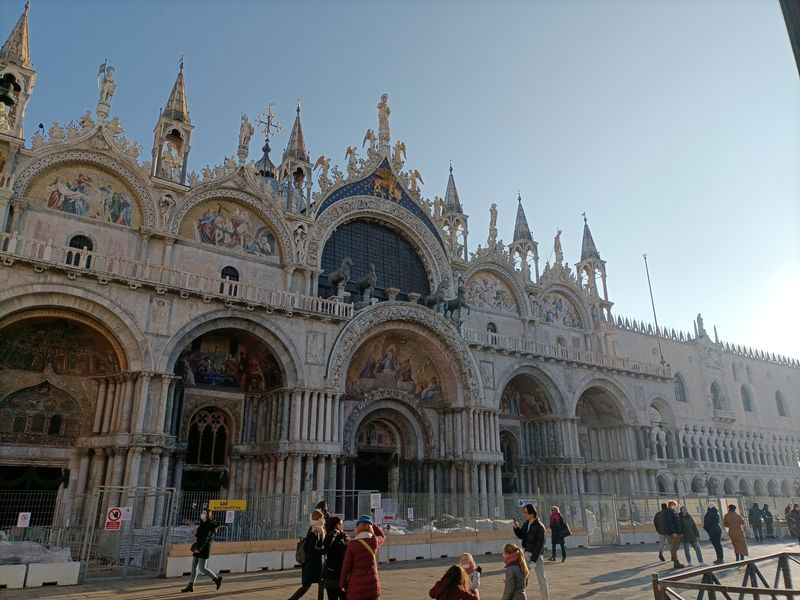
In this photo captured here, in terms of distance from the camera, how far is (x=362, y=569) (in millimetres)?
6418

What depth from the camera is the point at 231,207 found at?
23.7m

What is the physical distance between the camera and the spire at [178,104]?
77.6 feet

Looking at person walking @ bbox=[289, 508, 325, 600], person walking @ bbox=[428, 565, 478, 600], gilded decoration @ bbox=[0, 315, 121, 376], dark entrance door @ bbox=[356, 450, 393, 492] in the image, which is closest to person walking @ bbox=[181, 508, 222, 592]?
person walking @ bbox=[289, 508, 325, 600]

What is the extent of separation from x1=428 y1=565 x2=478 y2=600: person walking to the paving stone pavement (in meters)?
4.72

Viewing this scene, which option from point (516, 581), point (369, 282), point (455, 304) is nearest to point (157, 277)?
point (369, 282)

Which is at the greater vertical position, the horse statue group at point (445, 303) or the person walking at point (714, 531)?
the horse statue group at point (445, 303)

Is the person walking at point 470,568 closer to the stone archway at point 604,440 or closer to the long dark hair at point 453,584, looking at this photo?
the long dark hair at point 453,584

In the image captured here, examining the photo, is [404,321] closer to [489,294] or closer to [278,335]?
[278,335]

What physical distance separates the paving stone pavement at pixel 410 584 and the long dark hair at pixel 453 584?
476 cm

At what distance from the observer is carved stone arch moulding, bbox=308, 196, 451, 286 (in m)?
25.2

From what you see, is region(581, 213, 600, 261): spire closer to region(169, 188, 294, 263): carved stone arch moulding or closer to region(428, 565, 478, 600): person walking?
region(169, 188, 294, 263): carved stone arch moulding

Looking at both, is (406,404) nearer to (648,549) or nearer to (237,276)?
(237,276)

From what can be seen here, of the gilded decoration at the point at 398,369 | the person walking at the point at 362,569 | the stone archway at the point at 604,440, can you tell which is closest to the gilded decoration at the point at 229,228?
the gilded decoration at the point at 398,369

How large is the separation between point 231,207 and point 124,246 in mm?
4529
